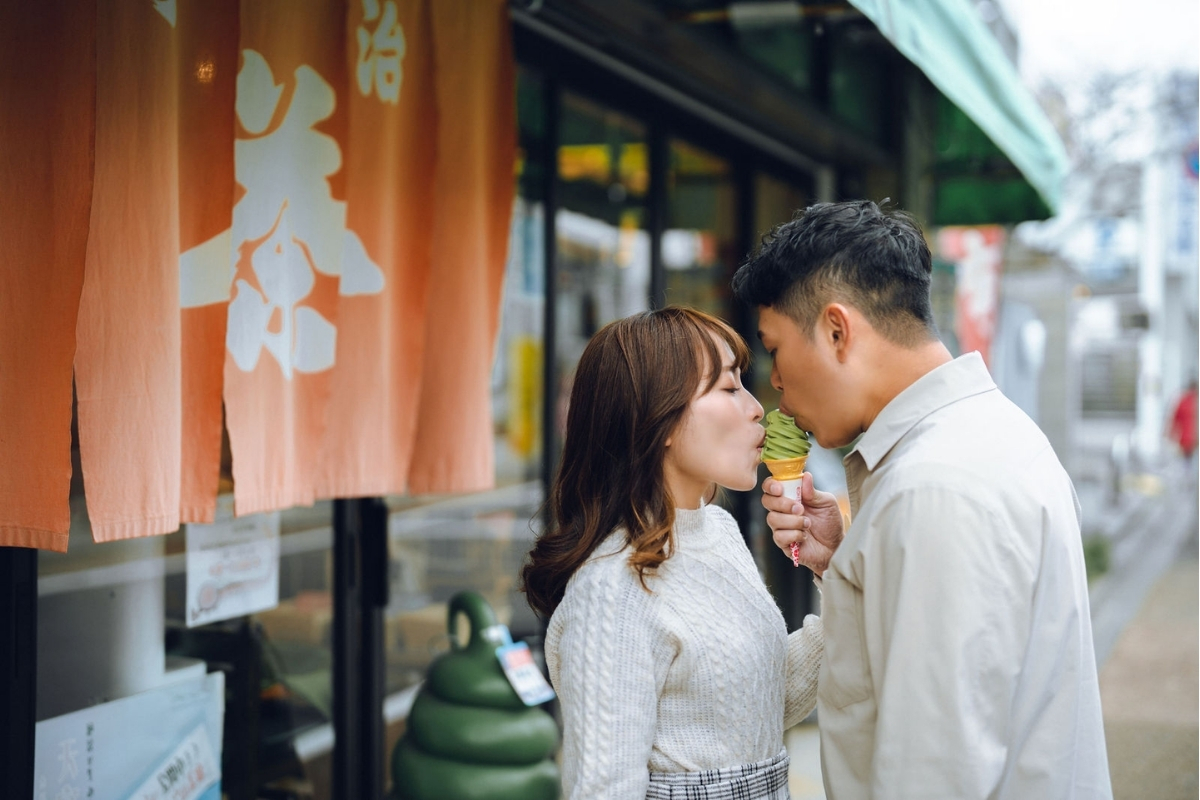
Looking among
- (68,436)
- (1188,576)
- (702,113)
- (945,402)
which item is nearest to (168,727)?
(68,436)

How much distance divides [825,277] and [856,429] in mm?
321

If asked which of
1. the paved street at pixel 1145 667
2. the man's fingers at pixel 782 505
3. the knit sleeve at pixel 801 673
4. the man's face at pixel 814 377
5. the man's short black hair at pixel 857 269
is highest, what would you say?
the man's short black hair at pixel 857 269

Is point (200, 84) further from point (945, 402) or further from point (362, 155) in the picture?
point (945, 402)

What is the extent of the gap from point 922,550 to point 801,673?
31.5 inches

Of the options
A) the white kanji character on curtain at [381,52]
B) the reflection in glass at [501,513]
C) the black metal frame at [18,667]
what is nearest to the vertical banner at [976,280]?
the reflection in glass at [501,513]

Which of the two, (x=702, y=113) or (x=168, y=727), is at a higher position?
(x=702, y=113)

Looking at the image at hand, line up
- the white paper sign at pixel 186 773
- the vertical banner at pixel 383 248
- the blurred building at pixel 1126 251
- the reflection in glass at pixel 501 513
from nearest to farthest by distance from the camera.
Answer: the white paper sign at pixel 186 773 → the vertical banner at pixel 383 248 → the reflection in glass at pixel 501 513 → the blurred building at pixel 1126 251

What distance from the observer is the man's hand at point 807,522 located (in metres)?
2.32

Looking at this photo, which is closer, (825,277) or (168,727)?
(825,277)

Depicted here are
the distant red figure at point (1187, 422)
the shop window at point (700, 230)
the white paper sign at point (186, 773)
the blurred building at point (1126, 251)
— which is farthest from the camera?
the distant red figure at point (1187, 422)

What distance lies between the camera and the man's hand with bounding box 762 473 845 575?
2.32 m

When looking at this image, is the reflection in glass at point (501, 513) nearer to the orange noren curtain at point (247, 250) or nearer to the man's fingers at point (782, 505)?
the orange noren curtain at point (247, 250)

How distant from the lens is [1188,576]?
38.3ft

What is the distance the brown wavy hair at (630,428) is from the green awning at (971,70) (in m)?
1.34
